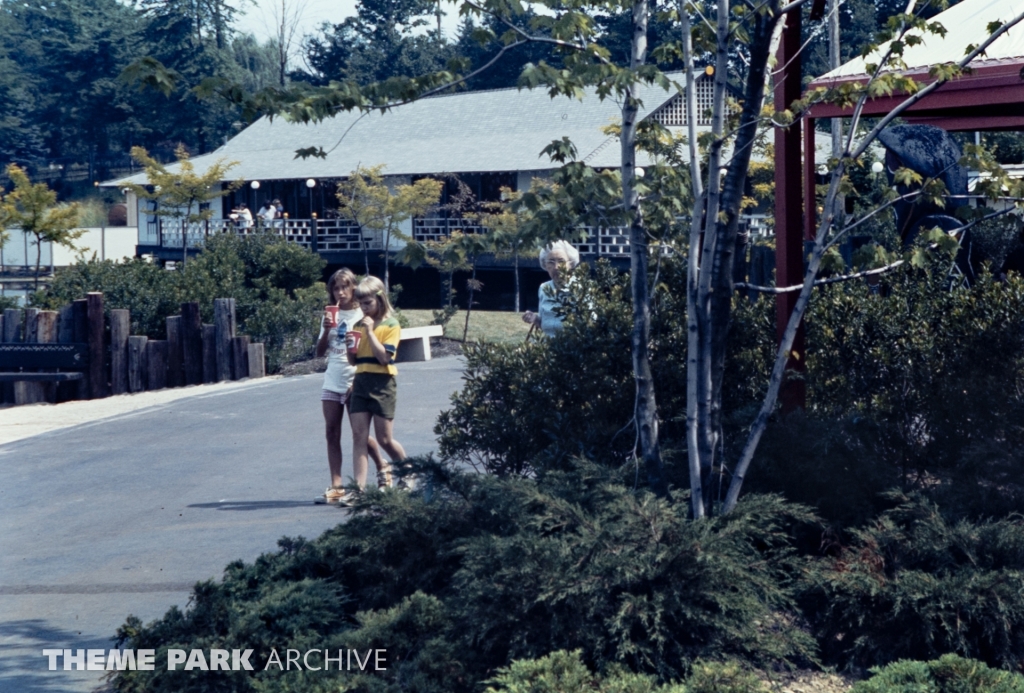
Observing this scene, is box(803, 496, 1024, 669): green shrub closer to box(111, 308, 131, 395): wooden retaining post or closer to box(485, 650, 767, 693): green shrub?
box(485, 650, 767, 693): green shrub

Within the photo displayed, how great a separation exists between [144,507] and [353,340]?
6.92 ft

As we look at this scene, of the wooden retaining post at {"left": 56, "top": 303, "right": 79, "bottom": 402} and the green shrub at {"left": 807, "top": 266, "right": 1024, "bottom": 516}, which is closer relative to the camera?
the green shrub at {"left": 807, "top": 266, "right": 1024, "bottom": 516}

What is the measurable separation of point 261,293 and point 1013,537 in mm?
16810

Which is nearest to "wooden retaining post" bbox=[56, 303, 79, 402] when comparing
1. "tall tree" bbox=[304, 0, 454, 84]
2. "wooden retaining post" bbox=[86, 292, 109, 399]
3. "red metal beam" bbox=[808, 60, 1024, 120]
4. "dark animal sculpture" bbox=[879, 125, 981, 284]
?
"wooden retaining post" bbox=[86, 292, 109, 399]

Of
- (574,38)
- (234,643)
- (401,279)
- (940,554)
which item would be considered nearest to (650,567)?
(940,554)

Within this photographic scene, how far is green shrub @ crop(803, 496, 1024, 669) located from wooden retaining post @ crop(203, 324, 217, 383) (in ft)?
42.2

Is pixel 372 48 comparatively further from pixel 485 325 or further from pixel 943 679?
pixel 943 679

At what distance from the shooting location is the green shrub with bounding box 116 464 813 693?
14.0 ft

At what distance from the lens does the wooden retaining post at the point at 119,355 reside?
52.7 ft

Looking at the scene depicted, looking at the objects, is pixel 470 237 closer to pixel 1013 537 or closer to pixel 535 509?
pixel 535 509

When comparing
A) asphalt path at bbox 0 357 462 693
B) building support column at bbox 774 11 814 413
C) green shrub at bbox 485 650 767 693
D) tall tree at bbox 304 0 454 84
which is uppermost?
tall tree at bbox 304 0 454 84

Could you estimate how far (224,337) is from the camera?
1648 centimetres

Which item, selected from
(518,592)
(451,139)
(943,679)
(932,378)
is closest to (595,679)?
(518,592)

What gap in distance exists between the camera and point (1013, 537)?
4609mm
